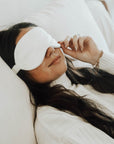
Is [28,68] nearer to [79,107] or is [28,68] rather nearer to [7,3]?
[79,107]

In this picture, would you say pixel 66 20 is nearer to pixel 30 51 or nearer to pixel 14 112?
pixel 30 51

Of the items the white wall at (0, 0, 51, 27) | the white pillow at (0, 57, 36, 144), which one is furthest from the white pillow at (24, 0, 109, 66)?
the white pillow at (0, 57, 36, 144)

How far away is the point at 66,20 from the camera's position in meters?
1.08

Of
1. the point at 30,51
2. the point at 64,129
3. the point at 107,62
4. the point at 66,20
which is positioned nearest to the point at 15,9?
the point at 66,20

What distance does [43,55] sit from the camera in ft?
2.58

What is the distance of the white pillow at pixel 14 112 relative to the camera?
617 mm

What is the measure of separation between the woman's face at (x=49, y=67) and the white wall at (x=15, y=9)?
24 cm

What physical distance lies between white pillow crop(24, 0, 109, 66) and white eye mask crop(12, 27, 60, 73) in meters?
0.23

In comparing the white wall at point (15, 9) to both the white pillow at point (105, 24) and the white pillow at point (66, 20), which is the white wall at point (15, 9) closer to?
the white pillow at point (66, 20)

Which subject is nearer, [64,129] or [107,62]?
[64,129]

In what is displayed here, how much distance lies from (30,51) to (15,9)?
1.31ft

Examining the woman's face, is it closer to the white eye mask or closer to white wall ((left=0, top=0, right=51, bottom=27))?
the white eye mask

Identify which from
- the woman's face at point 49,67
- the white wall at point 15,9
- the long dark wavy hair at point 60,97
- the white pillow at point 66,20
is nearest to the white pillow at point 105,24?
the white pillow at point 66,20

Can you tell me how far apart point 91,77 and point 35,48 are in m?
0.35
